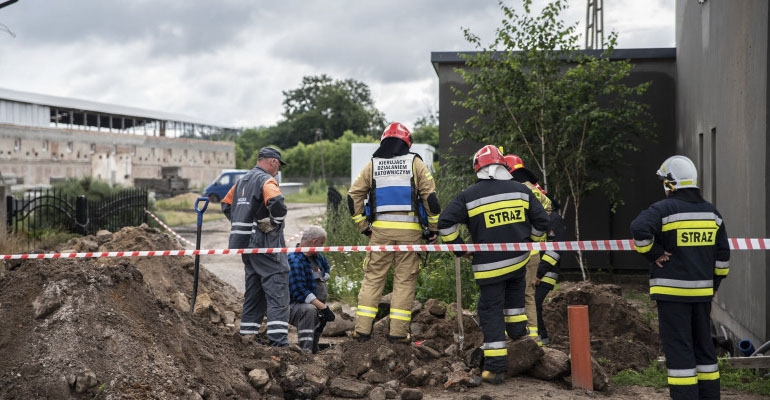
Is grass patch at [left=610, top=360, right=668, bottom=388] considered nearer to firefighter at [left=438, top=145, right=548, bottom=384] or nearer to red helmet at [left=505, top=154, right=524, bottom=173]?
firefighter at [left=438, top=145, right=548, bottom=384]

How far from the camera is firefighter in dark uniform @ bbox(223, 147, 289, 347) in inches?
296

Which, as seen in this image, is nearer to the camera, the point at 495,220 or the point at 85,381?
the point at 85,381

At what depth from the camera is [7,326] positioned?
5781mm

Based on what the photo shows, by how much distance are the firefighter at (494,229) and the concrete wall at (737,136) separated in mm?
2238

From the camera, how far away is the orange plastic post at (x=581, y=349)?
6.44 m

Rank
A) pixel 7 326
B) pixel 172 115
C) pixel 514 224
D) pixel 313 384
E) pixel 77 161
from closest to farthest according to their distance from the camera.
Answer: pixel 7 326, pixel 313 384, pixel 514 224, pixel 77 161, pixel 172 115

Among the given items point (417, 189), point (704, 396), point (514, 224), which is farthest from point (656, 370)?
point (417, 189)

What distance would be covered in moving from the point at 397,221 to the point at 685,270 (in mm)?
2741

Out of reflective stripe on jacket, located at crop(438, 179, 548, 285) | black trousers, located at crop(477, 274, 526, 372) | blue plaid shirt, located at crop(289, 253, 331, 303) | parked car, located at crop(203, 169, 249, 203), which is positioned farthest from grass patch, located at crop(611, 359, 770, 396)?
parked car, located at crop(203, 169, 249, 203)

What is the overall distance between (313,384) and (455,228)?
1809 millimetres

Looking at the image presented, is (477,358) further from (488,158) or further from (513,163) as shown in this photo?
(513,163)

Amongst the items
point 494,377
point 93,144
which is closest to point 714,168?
point 494,377

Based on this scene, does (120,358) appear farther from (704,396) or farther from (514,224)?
(704,396)

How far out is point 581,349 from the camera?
646 cm
